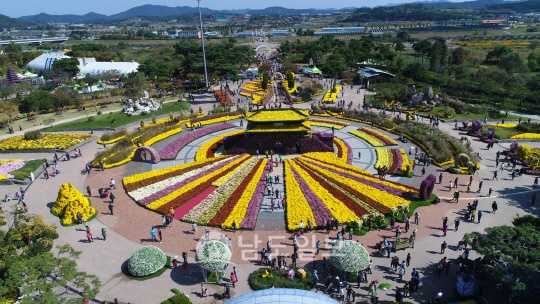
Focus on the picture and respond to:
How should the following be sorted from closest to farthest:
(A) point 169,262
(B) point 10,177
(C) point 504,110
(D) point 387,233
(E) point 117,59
A: (A) point 169,262
(D) point 387,233
(B) point 10,177
(C) point 504,110
(E) point 117,59

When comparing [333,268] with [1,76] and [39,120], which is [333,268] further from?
[1,76]

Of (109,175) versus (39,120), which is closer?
(109,175)

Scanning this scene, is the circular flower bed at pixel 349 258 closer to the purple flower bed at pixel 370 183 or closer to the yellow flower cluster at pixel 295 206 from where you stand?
the yellow flower cluster at pixel 295 206

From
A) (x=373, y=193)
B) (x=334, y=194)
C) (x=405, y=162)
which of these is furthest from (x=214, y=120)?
(x=373, y=193)

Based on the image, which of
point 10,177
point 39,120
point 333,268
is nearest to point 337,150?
point 333,268

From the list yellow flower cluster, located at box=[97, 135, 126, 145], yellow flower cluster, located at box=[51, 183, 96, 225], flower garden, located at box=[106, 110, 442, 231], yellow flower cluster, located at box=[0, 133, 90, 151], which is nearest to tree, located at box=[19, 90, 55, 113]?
yellow flower cluster, located at box=[0, 133, 90, 151]

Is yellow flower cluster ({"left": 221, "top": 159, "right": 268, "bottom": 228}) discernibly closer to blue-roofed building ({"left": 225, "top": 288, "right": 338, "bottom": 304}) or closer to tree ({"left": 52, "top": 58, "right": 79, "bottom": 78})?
A: blue-roofed building ({"left": 225, "top": 288, "right": 338, "bottom": 304})
